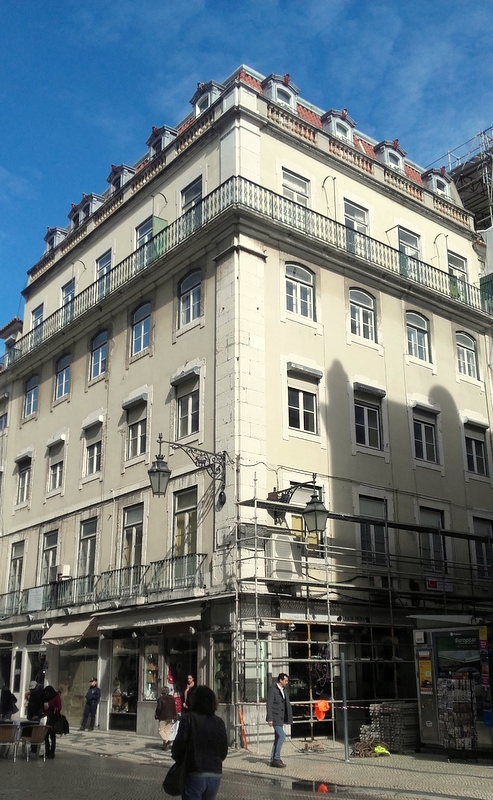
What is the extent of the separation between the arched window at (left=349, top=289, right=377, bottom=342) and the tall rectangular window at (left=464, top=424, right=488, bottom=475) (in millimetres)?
4664

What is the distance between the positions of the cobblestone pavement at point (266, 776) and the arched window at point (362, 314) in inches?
447

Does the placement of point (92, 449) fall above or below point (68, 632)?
above

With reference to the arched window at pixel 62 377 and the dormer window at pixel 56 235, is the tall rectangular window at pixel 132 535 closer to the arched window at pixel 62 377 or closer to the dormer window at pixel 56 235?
the arched window at pixel 62 377

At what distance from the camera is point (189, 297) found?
74.9 ft

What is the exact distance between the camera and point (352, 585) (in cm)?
2053

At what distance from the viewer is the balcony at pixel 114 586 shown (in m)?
19.8

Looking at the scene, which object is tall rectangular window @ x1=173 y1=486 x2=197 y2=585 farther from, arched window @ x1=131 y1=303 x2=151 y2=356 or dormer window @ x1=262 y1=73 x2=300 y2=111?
dormer window @ x1=262 y1=73 x2=300 y2=111

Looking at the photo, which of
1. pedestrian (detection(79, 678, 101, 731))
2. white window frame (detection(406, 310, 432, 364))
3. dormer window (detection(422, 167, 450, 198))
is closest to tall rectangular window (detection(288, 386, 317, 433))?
white window frame (detection(406, 310, 432, 364))

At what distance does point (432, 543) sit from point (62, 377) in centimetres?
1353

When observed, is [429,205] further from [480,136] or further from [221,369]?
[221,369]

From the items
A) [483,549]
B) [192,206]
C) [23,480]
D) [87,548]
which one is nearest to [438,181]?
[192,206]

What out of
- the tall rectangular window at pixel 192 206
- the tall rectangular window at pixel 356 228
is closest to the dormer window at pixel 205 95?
the tall rectangular window at pixel 192 206

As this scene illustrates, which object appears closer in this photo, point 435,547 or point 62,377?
point 435,547

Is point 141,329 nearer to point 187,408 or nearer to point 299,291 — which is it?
point 187,408
